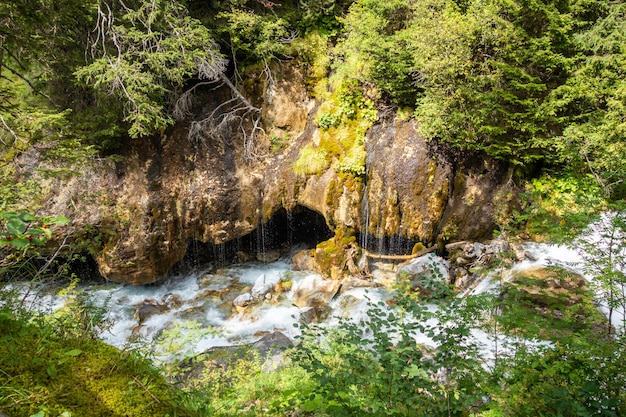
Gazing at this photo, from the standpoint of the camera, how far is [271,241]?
1188 cm

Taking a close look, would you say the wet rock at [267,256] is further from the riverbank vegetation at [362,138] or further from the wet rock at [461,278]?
the wet rock at [461,278]

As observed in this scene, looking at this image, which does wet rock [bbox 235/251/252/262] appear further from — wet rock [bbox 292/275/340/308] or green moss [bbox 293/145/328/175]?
green moss [bbox 293/145/328/175]

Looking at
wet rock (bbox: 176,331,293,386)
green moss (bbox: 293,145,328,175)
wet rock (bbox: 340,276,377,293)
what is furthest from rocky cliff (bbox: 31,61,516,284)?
wet rock (bbox: 176,331,293,386)

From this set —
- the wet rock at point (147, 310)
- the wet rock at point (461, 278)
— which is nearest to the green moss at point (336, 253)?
the wet rock at point (461, 278)

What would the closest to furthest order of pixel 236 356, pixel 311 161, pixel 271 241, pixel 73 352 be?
pixel 73 352, pixel 236 356, pixel 311 161, pixel 271 241

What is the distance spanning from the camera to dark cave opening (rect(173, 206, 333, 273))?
11.3m

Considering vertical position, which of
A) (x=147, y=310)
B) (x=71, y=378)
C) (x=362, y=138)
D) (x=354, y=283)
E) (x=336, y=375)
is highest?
(x=362, y=138)

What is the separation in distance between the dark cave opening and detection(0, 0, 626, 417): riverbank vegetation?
218 centimetres

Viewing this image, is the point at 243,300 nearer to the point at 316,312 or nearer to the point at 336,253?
the point at 316,312

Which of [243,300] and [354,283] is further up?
[354,283]

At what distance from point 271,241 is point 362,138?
15.8ft

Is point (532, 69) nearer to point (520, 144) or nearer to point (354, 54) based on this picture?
point (520, 144)

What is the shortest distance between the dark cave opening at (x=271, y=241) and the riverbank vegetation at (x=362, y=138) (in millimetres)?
2183

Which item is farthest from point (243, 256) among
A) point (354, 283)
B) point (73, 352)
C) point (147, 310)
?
point (73, 352)
